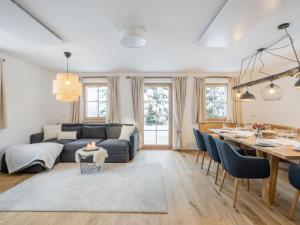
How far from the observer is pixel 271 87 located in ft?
10.7

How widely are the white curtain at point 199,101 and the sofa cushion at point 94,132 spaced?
109 inches

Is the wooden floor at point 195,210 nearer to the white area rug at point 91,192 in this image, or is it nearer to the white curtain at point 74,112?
the white area rug at point 91,192

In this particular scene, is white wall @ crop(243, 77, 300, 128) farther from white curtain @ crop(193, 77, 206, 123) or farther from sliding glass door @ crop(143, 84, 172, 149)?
sliding glass door @ crop(143, 84, 172, 149)

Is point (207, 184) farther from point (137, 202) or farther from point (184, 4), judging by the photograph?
point (184, 4)

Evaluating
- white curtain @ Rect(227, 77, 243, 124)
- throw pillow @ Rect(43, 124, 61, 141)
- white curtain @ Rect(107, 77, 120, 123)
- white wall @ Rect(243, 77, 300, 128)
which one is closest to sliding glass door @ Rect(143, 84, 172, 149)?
white curtain @ Rect(107, 77, 120, 123)

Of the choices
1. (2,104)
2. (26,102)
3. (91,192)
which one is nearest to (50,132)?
(26,102)

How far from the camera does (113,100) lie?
5680mm

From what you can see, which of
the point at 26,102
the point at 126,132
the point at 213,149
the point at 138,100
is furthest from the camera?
the point at 138,100

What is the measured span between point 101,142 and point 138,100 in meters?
1.72

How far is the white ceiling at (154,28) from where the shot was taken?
203 cm

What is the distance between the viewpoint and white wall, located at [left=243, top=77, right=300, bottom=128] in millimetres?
4523

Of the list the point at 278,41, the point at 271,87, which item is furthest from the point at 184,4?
the point at 271,87

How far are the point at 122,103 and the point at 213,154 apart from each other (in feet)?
11.0

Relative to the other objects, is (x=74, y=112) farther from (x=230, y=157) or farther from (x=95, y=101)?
(x=230, y=157)
